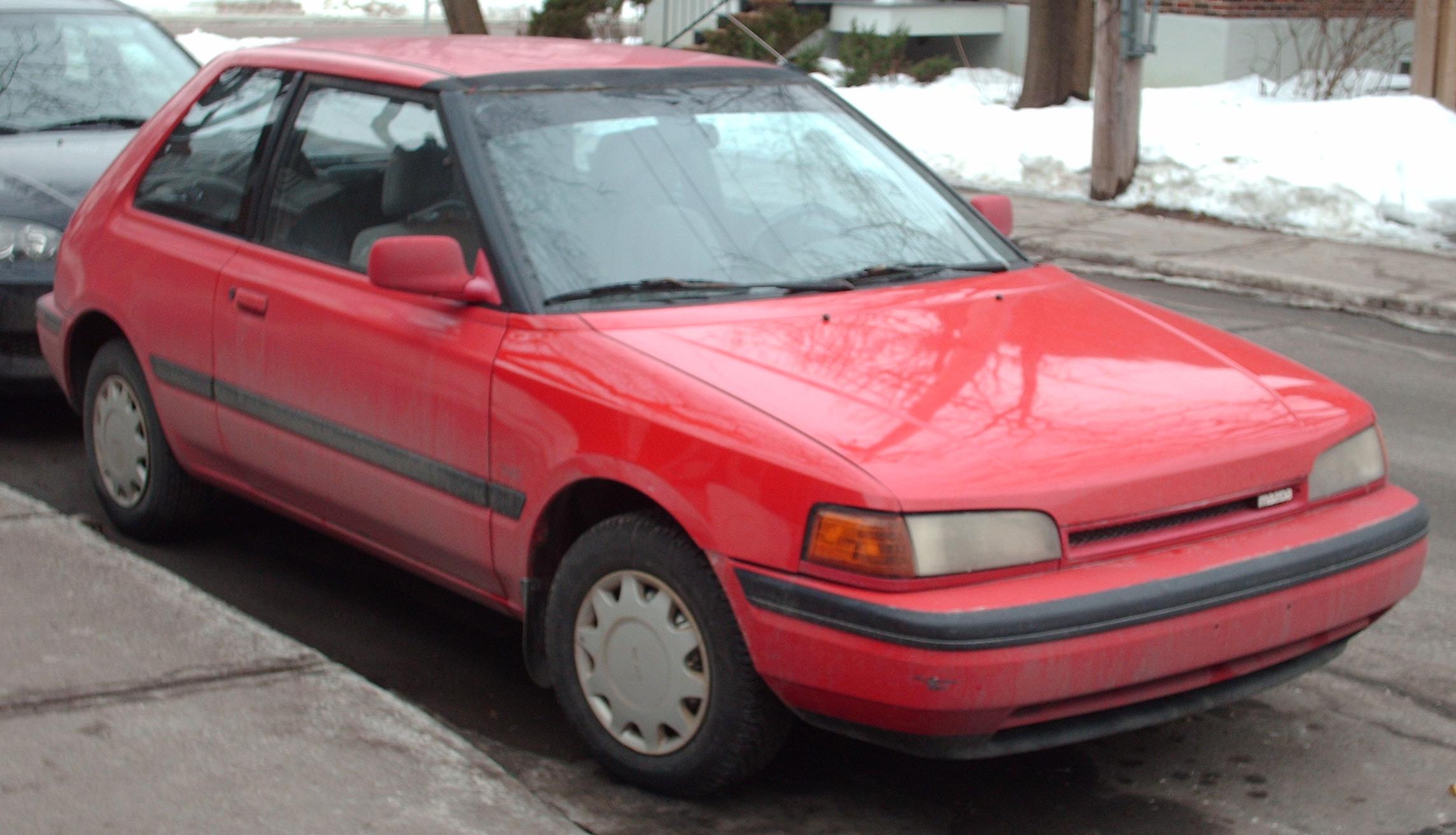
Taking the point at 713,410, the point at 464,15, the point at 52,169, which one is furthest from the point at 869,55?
the point at 713,410

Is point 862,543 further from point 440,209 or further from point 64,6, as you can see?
point 64,6

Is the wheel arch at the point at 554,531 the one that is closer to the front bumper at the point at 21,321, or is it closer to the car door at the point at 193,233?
the car door at the point at 193,233

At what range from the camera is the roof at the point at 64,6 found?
344 inches

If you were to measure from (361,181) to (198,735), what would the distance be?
5.35 feet

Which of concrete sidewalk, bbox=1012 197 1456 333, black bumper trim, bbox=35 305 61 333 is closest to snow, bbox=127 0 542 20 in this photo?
concrete sidewalk, bbox=1012 197 1456 333

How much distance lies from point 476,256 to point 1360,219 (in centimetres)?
969

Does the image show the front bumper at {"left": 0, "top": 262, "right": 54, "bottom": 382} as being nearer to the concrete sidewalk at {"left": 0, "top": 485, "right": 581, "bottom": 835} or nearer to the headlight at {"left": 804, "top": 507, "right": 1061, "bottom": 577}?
the concrete sidewalk at {"left": 0, "top": 485, "right": 581, "bottom": 835}

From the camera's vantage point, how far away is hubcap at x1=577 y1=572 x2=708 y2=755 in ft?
12.1

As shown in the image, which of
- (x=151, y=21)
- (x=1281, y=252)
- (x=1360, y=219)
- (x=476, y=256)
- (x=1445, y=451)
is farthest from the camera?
(x=1360, y=219)

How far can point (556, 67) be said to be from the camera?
187 inches

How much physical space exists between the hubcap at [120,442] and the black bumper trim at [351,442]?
12.0 inches

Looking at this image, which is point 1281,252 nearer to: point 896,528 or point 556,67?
point 556,67

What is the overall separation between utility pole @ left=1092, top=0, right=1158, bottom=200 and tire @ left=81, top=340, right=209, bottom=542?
9233mm

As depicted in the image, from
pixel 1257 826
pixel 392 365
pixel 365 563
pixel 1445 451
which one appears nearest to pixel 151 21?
pixel 365 563
